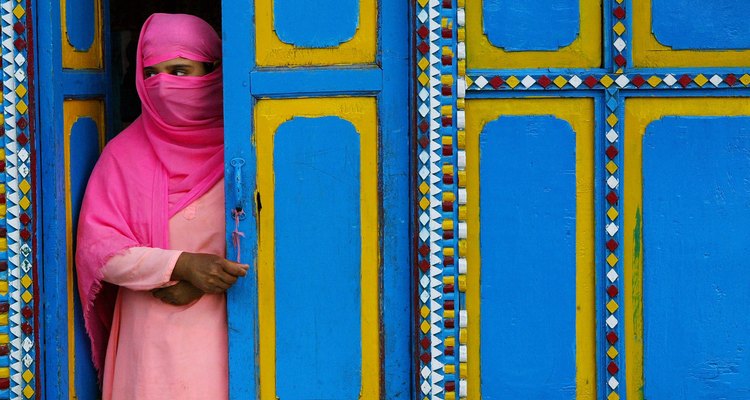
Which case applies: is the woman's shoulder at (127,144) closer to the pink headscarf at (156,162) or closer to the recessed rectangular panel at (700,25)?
the pink headscarf at (156,162)

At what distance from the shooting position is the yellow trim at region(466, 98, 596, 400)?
130 inches

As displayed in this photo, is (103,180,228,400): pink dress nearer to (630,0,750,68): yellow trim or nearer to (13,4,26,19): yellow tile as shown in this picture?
(13,4,26,19): yellow tile

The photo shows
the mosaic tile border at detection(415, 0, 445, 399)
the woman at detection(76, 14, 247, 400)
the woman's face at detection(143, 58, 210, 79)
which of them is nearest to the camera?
the mosaic tile border at detection(415, 0, 445, 399)

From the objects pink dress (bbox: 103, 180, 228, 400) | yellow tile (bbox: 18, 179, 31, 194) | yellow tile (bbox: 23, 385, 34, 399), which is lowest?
yellow tile (bbox: 23, 385, 34, 399)

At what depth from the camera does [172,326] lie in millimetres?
3301

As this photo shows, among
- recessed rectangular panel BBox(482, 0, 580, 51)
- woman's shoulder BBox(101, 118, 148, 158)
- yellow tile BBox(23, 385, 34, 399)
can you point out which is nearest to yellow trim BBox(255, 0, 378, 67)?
Result: recessed rectangular panel BBox(482, 0, 580, 51)

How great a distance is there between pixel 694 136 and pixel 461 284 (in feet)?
2.85

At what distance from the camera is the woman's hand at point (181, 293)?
327cm

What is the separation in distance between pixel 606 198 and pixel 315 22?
1.04 meters

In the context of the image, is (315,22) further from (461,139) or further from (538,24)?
(538,24)

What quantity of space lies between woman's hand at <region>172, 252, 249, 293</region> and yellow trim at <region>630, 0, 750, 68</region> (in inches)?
54.4

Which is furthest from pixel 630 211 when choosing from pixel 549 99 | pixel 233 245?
pixel 233 245

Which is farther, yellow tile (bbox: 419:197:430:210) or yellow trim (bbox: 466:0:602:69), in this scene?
yellow trim (bbox: 466:0:602:69)

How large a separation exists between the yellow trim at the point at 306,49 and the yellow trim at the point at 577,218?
365mm
